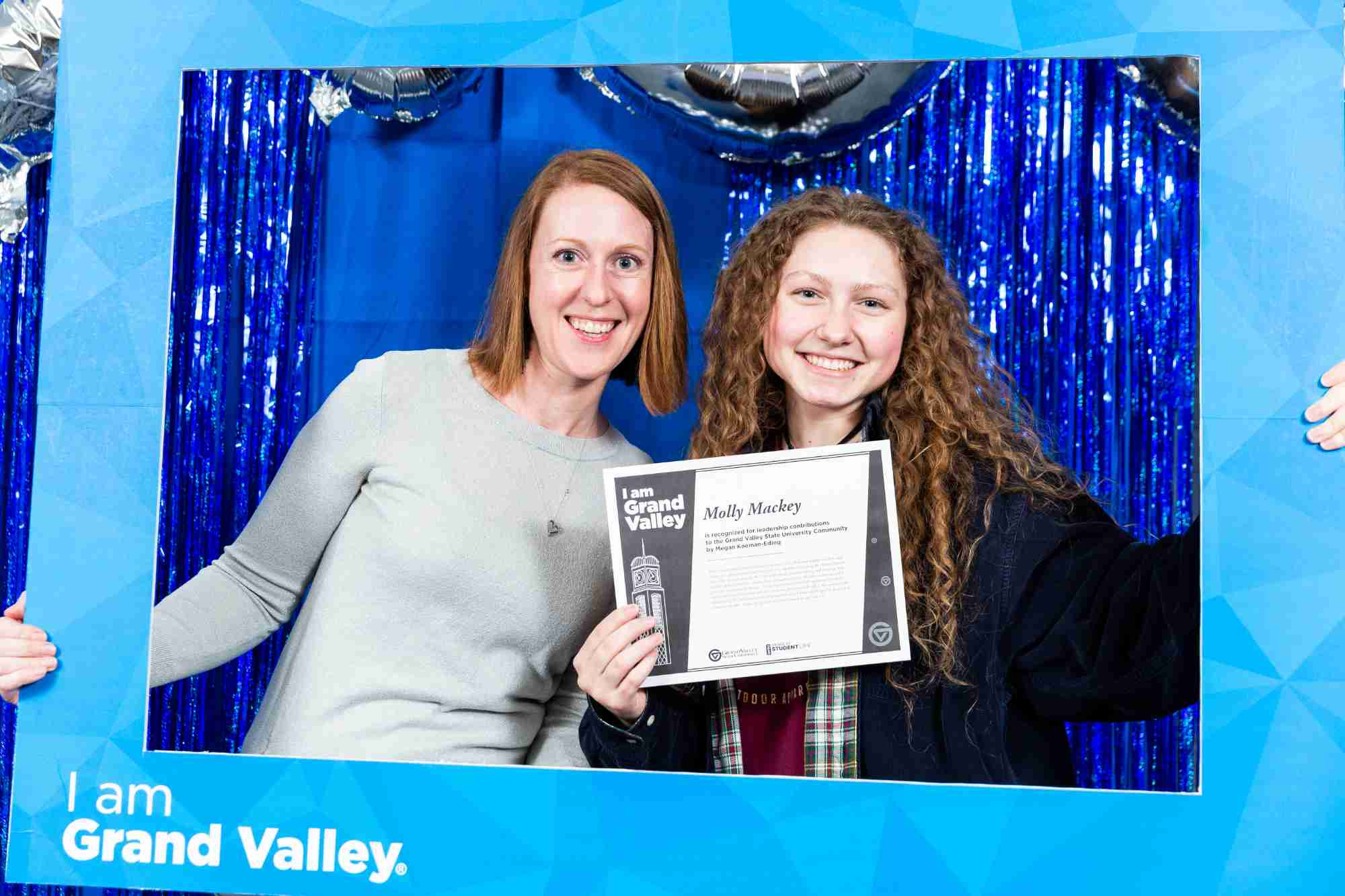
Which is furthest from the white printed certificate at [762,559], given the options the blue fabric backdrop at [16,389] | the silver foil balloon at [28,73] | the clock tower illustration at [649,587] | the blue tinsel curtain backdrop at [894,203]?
the blue fabric backdrop at [16,389]

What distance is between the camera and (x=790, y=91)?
1.71m

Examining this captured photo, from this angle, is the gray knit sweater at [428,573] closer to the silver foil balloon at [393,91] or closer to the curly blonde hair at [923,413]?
the curly blonde hair at [923,413]

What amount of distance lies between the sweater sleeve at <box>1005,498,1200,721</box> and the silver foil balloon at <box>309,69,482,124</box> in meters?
1.09

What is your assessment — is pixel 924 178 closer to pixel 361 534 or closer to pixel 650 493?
pixel 650 493

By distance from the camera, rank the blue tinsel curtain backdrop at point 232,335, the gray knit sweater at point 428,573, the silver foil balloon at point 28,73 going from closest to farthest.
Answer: the gray knit sweater at point 428,573, the blue tinsel curtain backdrop at point 232,335, the silver foil balloon at point 28,73

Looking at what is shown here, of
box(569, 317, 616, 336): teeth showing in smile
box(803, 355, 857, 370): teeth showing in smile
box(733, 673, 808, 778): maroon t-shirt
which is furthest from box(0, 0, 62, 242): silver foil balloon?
box(733, 673, 808, 778): maroon t-shirt

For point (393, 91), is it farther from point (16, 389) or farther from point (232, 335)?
point (16, 389)

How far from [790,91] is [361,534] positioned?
934 mm

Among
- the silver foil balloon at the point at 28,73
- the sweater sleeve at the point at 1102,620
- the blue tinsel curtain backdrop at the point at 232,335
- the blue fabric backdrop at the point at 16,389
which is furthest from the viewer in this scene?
the blue fabric backdrop at the point at 16,389

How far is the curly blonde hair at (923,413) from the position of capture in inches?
64.0

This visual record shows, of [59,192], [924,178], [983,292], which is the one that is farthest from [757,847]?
[59,192]

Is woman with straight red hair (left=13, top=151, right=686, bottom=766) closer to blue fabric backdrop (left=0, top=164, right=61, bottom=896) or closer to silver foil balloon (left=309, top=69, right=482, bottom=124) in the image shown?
silver foil balloon (left=309, top=69, right=482, bottom=124)

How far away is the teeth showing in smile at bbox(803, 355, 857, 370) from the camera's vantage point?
65.2 inches

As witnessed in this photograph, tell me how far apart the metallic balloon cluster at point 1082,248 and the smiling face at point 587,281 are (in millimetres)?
155
